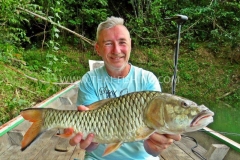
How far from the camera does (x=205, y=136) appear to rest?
3.78 meters

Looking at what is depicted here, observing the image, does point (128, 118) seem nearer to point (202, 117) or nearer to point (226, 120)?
point (202, 117)

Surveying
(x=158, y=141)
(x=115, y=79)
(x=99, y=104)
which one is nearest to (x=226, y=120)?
(x=115, y=79)

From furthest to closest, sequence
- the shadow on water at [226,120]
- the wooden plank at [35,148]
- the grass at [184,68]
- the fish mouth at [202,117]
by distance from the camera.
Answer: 1. the grass at [184,68]
2. the shadow on water at [226,120]
3. the wooden plank at [35,148]
4. the fish mouth at [202,117]

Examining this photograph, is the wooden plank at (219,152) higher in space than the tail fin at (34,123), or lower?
lower

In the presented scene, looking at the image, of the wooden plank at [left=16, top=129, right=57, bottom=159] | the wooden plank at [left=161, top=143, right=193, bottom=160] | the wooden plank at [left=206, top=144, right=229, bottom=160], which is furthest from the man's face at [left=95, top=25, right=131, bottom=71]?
the wooden plank at [left=161, top=143, right=193, bottom=160]

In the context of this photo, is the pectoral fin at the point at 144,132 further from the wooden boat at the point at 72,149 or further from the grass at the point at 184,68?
the grass at the point at 184,68

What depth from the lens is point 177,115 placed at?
127 cm

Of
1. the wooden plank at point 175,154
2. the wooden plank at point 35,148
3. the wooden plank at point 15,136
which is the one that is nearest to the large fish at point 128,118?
the wooden plank at point 35,148

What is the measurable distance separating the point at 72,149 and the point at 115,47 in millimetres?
2151

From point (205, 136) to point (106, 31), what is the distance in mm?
2418

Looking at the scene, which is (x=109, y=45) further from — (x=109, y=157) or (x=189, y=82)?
(x=189, y=82)

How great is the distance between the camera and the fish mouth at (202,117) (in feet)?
3.97

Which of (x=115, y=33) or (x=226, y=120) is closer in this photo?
(x=115, y=33)

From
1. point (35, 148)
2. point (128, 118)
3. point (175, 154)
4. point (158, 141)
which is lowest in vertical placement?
point (175, 154)
